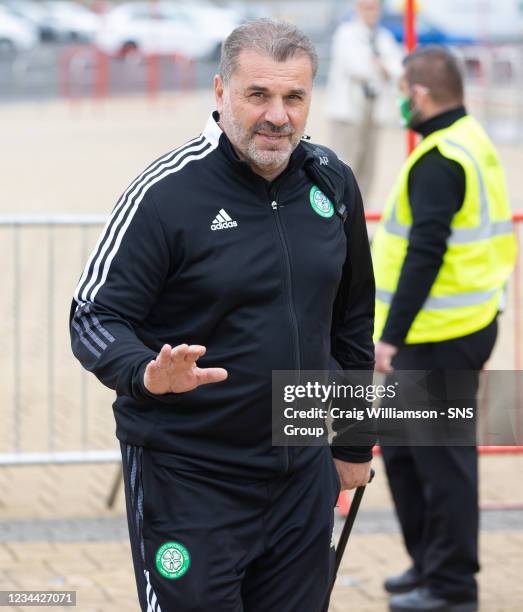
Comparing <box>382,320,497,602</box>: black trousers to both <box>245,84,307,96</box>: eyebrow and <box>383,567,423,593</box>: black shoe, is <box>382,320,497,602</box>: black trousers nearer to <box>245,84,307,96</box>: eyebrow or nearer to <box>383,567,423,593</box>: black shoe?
<box>383,567,423,593</box>: black shoe

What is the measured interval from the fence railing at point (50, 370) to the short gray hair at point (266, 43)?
306cm

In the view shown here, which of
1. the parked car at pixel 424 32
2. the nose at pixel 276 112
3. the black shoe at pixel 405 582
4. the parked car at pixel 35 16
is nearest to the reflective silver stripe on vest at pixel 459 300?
the black shoe at pixel 405 582

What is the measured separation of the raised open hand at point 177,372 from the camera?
2.68 metres

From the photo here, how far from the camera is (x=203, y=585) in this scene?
303cm

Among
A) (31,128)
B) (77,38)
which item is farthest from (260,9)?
(31,128)

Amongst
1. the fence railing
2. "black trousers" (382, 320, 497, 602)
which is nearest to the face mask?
"black trousers" (382, 320, 497, 602)

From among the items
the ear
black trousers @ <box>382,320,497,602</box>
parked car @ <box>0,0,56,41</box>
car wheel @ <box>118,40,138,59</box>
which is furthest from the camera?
parked car @ <box>0,0,56,41</box>

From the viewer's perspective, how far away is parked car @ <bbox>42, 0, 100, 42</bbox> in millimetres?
44156

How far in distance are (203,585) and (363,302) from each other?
87cm

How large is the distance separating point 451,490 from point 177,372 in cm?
225

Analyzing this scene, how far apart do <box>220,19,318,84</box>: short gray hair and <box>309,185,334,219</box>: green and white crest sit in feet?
0.97

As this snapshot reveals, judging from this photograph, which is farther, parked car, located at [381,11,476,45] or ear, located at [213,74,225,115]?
parked car, located at [381,11,476,45]

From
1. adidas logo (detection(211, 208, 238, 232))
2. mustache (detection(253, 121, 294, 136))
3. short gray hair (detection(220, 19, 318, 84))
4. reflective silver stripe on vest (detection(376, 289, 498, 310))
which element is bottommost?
reflective silver stripe on vest (detection(376, 289, 498, 310))

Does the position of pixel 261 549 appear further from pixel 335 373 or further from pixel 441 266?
pixel 441 266
